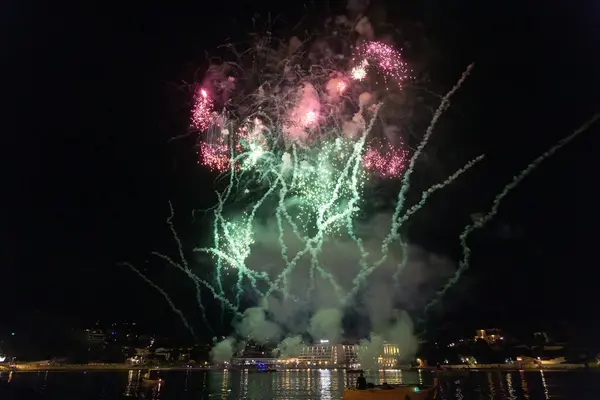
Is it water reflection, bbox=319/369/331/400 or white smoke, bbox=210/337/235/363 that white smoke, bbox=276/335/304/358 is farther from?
water reflection, bbox=319/369/331/400

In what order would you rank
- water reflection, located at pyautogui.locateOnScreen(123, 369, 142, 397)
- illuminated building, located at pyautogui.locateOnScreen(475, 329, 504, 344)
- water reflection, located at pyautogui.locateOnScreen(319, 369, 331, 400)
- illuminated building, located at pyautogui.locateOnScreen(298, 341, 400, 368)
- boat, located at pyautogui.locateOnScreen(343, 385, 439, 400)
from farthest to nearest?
illuminated building, located at pyautogui.locateOnScreen(298, 341, 400, 368) → illuminated building, located at pyautogui.locateOnScreen(475, 329, 504, 344) → water reflection, located at pyautogui.locateOnScreen(123, 369, 142, 397) → water reflection, located at pyautogui.locateOnScreen(319, 369, 331, 400) → boat, located at pyautogui.locateOnScreen(343, 385, 439, 400)

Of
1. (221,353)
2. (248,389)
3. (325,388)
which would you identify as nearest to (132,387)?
(248,389)

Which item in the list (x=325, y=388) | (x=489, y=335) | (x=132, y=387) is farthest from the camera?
(x=489, y=335)

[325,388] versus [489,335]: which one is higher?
[489,335]

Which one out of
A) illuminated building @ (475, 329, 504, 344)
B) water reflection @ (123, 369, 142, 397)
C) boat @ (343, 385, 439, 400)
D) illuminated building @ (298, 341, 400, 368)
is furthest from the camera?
illuminated building @ (298, 341, 400, 368)

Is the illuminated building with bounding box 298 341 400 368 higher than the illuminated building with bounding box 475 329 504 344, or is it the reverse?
the illuminated building with bounding box 475 329 504 344

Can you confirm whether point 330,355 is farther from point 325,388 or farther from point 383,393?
point 383,393

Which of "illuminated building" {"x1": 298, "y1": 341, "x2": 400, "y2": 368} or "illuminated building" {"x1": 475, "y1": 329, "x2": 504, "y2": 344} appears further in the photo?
"illuminated building" {"x1": 298, "y1": 341, "x2": 400, "y2": 368}

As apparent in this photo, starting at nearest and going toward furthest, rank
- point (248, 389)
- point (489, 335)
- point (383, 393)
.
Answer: point (383, 393) → point (248, 389) → point (489, 335)

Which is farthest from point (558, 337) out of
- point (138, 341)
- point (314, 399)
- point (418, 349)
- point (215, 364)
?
point (138, 341)

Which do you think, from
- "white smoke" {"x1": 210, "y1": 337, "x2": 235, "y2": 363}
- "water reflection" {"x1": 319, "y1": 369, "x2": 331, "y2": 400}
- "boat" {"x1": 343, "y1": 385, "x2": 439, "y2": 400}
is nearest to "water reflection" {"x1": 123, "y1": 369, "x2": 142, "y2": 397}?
"water reflection" {"x1": 319, "y1": 369, "x2": 331, "y2": 400}

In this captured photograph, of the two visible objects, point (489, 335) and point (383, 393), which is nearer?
point (383, 393)

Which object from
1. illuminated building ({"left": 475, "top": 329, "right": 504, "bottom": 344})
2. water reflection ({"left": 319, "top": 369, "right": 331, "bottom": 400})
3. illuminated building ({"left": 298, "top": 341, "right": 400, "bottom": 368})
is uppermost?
illuminated building ({"left": 475, "top": 329, "right": 504, "bottom": 344})

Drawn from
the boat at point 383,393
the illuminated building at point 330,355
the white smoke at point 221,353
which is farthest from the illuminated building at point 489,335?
the boat at point 383,393
